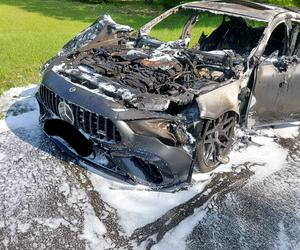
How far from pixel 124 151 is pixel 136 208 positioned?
568 millimetres

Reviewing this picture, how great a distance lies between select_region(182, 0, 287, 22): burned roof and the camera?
→ 5.80 meters

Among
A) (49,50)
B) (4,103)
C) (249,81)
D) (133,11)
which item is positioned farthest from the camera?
(133,11)

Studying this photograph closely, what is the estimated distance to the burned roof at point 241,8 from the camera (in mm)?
5801

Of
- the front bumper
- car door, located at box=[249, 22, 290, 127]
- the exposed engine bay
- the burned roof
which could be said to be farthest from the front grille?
the burned roof

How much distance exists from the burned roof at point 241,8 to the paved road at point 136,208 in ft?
6.33

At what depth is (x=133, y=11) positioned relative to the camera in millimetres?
23891

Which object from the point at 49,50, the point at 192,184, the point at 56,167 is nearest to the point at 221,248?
the point at 192,184

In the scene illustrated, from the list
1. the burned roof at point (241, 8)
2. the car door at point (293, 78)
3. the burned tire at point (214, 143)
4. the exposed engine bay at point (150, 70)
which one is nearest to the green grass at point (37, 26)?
the exposed engine bay at point (150, 70)

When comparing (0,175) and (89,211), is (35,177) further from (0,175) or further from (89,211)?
(89,211)

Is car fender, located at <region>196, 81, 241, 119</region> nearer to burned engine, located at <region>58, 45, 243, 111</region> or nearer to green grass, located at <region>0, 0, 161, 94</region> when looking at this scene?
burned engine, located at <region>58, 45, 243, 111</region>

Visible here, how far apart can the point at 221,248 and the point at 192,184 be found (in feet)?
3.35

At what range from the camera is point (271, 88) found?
5551 millimetres

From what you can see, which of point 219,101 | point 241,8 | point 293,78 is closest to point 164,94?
point 219,101

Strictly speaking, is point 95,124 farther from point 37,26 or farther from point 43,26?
point 43,26
